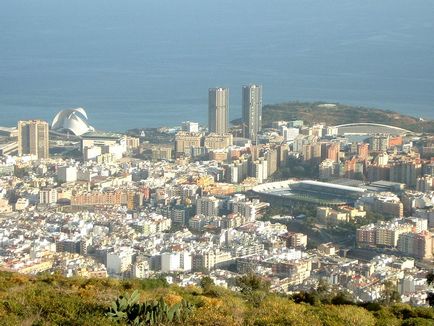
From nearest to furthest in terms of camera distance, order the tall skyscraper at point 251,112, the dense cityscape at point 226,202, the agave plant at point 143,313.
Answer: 1. the agave plant at point 143,313
2. the dense cityscape at point 226,202
3. the tall skyscraper at point 251,112

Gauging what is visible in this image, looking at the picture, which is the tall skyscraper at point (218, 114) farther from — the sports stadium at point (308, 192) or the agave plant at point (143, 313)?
the agave plant at point (143, 313)

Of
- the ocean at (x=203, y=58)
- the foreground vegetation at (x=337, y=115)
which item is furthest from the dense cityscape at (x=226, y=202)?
the ocean at (x=203, y=58)

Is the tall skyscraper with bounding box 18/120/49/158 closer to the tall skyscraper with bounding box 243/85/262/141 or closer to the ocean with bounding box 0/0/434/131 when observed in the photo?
the ocean with bounding box 0/0/434/131

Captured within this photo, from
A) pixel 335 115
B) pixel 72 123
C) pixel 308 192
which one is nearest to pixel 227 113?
pixel 335 115

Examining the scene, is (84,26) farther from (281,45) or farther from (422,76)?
(422,76)

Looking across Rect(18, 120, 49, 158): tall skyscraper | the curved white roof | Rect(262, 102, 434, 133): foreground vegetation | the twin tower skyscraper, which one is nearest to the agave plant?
Rect(18, 120, 49, 158): tall skyscraper

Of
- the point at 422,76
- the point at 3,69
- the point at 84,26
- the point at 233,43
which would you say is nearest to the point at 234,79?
Answer: the point at 422,76
